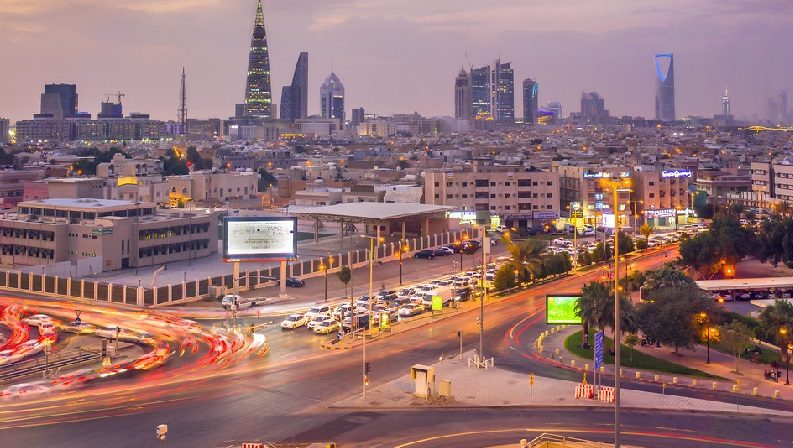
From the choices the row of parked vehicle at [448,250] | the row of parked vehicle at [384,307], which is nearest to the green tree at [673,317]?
the row of parked vehicle at [384,307]

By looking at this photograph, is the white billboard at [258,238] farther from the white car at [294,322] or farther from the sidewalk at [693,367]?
the sidewalk at [693,367]

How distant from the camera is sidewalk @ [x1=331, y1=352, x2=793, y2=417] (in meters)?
31.0

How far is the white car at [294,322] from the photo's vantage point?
44781 mm

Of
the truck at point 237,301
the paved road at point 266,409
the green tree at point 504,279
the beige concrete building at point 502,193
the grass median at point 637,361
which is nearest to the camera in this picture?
the paved road at point 266,409

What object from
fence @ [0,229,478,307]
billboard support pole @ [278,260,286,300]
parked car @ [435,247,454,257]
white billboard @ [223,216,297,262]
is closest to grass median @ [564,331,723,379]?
billboard support pole @ [278,260,286,300]

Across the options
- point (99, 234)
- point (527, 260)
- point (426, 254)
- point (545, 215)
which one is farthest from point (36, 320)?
point (545, 215)

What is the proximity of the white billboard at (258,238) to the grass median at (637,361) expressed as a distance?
60.7 feet

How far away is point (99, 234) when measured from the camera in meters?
60.0

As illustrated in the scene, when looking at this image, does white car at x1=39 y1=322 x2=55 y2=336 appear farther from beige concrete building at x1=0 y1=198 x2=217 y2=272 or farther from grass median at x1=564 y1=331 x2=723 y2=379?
grass median at x1=564 y1=331 x2=723 y2=379

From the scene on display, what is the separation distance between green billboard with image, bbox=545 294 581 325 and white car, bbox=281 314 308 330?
478 inches

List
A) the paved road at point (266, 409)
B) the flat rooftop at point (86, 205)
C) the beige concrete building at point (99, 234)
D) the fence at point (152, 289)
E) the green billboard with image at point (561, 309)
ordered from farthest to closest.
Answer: the flat rooftop at point (86, 205)
the beige concrete building at point (99, 234)
the fence at point (152, 289)
the green billboard with image at point (561, 309)
the paved road at point (266, 409)

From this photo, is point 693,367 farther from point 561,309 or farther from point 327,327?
point 327,327

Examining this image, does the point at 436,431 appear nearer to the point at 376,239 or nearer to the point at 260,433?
the point at 260,433

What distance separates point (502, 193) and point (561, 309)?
52.6 m
